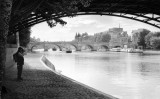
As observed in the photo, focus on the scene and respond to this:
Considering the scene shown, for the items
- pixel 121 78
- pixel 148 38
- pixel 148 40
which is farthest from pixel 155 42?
pixel 121 78

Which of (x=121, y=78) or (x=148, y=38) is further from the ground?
(x=148, y=38)

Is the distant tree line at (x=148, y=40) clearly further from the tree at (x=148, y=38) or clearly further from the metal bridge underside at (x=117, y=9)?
the metal bridge underside at (x=117, y=9)

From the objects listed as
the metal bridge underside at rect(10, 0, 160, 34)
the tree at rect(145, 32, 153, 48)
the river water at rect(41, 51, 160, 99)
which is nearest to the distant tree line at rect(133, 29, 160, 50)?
the tree at rect(145, 32, 153, 48)

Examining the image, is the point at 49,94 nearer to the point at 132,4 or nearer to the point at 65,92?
the point at 65,92

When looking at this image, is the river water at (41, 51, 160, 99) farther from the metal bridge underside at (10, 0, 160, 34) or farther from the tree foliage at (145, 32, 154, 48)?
the tree foliage at (145, 32, 154, 48)

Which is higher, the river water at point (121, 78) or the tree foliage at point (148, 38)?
the tree foliage at point (148, 38)

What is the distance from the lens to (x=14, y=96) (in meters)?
9.37

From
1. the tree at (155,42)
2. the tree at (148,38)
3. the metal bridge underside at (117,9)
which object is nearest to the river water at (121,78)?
the metal bridge underside at (117,9)

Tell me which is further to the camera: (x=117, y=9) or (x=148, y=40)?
(x=148, y=40)

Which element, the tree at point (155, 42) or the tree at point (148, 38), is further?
the tree at point (148, 38)

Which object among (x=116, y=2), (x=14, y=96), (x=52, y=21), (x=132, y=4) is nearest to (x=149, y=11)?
Result: (x=132, y=4)

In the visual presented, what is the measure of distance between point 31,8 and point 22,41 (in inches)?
1688

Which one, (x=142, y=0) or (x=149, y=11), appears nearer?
(x=142, y=0)

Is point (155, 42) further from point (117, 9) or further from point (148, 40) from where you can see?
point (117, 9)
